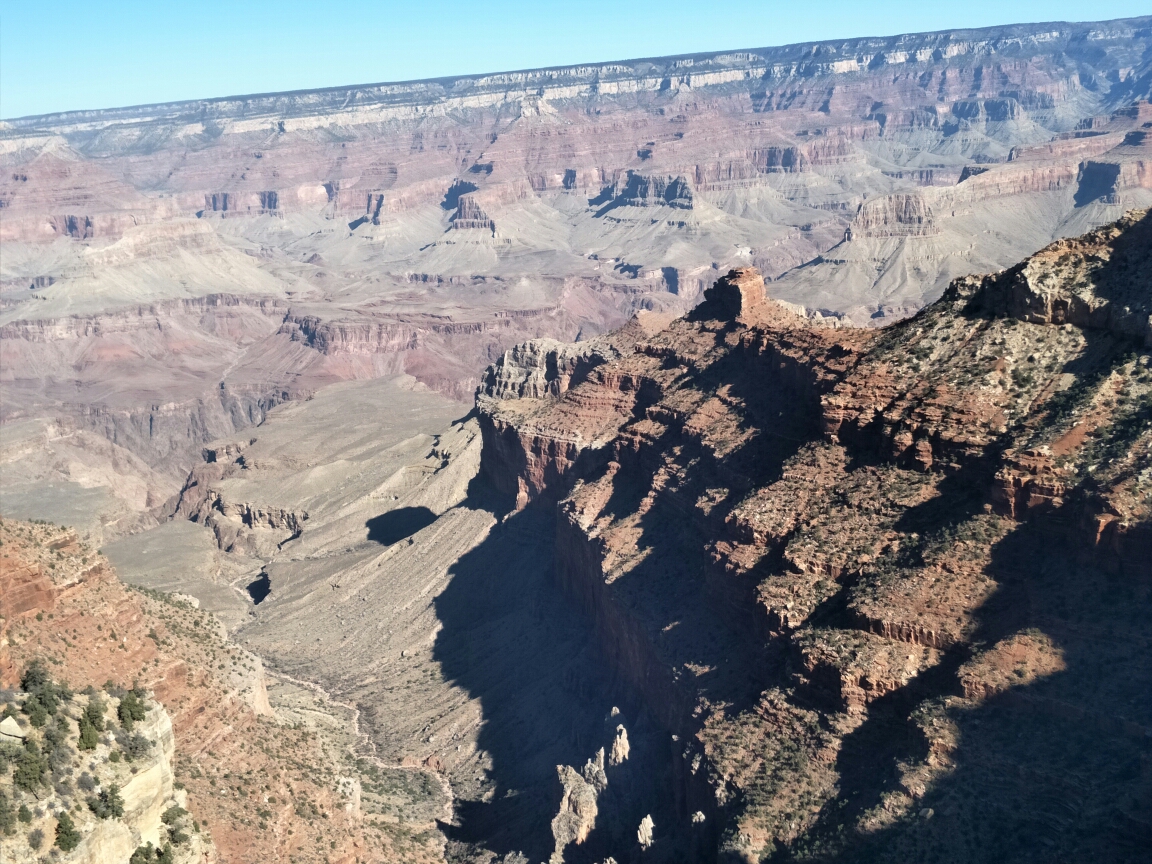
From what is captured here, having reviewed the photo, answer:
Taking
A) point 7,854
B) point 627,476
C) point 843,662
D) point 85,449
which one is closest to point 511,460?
point 627,476

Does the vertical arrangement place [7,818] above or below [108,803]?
above

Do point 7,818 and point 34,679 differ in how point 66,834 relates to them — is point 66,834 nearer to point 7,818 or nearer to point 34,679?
point 7,818

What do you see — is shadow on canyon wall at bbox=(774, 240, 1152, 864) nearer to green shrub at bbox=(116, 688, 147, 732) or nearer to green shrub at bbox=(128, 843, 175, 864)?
green shrub at bbox=(128, 843, 175, 864)

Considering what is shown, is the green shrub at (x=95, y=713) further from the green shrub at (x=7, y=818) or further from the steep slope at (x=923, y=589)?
the steep slope at (x=923, y=589)

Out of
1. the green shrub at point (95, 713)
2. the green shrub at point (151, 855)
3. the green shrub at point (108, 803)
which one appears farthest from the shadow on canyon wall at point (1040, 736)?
the green shrub at point (95, 713)

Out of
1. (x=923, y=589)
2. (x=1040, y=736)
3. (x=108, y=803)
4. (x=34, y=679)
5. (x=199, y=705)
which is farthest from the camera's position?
(x=199, y=705)

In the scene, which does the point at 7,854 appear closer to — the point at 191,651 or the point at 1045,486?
the point at 191,651

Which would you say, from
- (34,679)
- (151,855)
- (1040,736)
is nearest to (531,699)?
(1040,736)

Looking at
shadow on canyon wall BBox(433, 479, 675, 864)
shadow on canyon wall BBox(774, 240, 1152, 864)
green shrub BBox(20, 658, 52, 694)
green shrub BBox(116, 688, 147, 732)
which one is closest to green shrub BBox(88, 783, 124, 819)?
green shrub BBox(116, 688, 147, 732)
